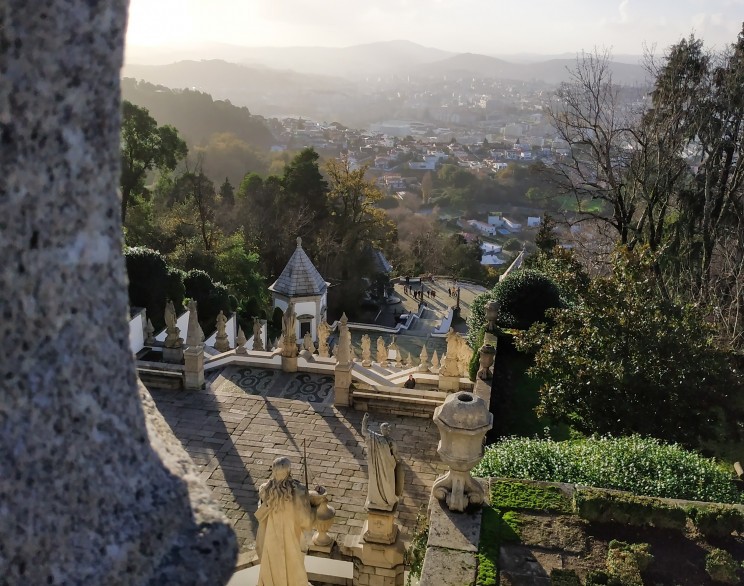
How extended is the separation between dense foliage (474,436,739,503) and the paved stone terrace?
5.51ft

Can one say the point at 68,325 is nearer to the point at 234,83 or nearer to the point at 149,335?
the point at 149,335

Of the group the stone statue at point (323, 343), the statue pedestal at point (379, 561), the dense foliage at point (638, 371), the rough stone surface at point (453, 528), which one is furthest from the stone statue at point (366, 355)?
the rough stone surface at point (453, 528)

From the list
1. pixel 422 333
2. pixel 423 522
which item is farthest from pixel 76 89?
pixel 422 333

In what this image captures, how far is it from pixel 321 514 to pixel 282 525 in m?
0.93

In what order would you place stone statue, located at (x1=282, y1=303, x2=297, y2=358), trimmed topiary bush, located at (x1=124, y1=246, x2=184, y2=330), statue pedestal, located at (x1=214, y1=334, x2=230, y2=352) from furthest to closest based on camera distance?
trimmed topiary bush, located at (x1=124, y1=246, x2=184, y2=330) → statue pedestal, located at (x1=214, y1=334, x2=230, y2=352) → stone statue, located at (x1=282, y1=303, x2=297, y2=358)

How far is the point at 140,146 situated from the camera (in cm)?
2653

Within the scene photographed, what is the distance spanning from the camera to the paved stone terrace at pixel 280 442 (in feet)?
30.2

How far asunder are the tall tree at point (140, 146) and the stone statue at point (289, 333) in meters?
15.4

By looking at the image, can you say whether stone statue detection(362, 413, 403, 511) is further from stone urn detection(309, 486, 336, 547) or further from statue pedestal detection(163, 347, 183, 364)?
statue pedestal detection(163, 347, 183, 364)

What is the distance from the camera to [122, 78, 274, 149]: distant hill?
6606 cm

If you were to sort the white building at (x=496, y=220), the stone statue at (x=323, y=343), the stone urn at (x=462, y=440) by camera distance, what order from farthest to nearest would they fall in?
1. the white building at (x=496, y=220)
2. the stone statue at (x=323, y=343)
3. the stone urn at (x=462, y=440)

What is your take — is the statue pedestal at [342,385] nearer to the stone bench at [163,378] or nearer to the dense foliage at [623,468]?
the stone bench at [163,378]

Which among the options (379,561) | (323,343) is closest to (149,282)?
(323,343)

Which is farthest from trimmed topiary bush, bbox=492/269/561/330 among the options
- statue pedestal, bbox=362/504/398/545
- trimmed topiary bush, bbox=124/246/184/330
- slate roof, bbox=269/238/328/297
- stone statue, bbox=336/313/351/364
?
trimmed topiary bush, bbox=124/246/184/330
